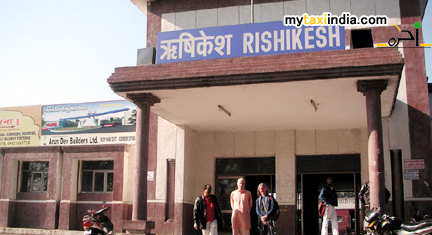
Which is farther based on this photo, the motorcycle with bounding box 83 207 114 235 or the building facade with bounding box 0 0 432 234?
the motorcycle with bounding box 83 207 114 235

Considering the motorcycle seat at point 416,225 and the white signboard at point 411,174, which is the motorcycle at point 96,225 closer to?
the motorcycle seat at point 416,225

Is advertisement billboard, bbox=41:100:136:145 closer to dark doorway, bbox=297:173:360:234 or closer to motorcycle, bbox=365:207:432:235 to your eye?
dark doorway, bbox=297:173:360:234

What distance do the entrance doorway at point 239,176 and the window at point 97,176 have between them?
440 centimetres

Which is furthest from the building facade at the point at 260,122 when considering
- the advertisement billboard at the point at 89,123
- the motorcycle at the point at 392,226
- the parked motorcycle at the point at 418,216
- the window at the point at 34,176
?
the advertisement billboard at the point at 89,123

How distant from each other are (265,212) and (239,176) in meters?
7.40

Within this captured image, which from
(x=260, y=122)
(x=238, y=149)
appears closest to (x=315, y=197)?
(x=238, y=149)

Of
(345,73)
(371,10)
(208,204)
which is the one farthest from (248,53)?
(371,10)

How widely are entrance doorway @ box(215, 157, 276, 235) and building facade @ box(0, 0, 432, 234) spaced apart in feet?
Result: 0.14

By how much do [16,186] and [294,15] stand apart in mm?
13285

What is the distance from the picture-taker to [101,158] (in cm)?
1955

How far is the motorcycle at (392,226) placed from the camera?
32.3 ft

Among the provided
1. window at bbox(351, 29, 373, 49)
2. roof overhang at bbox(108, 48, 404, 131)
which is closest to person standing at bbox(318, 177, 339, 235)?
roof overhang at bbox(108, 48, 404, 131)

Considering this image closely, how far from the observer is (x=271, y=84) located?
12.9 m

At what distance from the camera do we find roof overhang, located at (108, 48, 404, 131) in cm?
1209
